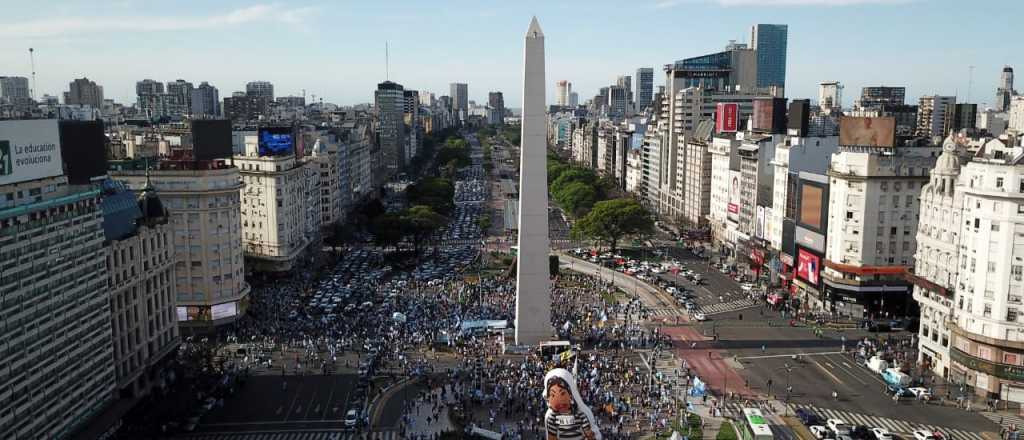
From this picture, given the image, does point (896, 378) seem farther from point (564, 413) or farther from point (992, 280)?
point (564, 413)

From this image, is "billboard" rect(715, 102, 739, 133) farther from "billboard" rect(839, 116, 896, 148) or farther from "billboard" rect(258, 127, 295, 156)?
"billboard" rect(258, 127, 295, 156)

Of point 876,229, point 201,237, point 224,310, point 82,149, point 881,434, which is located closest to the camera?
point 881,434

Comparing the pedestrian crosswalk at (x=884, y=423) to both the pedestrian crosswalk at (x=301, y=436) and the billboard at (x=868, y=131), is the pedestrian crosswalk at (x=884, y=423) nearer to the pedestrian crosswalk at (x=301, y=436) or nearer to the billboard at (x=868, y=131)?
the pedestrian crosswalk at (x=301, y=436)

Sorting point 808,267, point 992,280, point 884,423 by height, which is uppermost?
point 992,280

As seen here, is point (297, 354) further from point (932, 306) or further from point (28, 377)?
point (932, 306)

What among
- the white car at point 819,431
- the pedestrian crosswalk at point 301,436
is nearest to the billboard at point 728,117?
the white car at point 819,431

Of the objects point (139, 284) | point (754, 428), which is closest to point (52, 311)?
point (139, 284)

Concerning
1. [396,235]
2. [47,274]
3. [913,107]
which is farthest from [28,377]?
[913,107]
